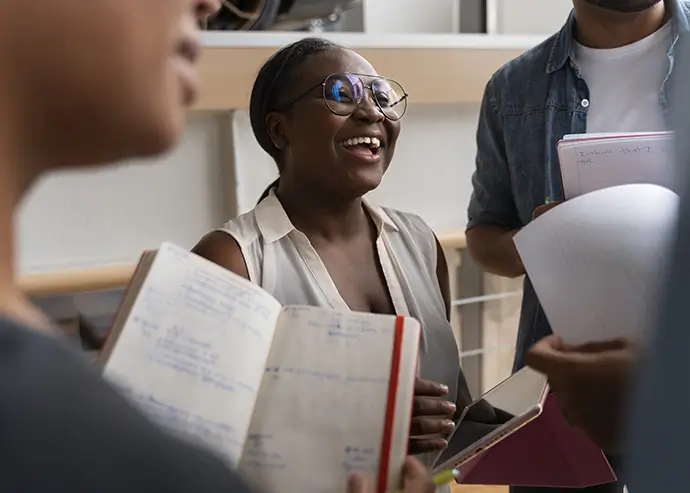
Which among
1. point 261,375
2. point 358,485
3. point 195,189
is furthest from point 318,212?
point 195,189

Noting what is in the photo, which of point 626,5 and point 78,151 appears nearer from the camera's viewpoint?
point 78,151

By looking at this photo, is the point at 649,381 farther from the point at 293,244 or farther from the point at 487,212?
the point at 487,212

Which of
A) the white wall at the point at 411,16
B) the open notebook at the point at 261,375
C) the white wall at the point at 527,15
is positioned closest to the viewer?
the open notebook at the point at 261,375

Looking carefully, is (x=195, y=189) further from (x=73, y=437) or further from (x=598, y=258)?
(x=73, y=437)

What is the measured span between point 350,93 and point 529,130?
335 millimetres

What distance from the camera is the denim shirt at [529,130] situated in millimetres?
1028

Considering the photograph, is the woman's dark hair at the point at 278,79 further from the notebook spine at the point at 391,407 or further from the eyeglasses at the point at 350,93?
the notebook spine at the point at 391,407

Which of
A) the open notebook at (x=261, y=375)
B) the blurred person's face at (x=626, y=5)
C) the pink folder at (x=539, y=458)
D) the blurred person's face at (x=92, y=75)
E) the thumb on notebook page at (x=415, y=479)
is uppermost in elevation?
the blurred person's face at (x=626, y=5)

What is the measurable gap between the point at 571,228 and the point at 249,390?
0.32 meters

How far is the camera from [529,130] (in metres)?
1.06

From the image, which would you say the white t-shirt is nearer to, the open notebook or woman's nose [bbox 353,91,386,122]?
woman's nose [bbox 353,91,386,122]

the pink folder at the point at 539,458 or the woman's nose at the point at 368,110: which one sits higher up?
the woman's nose at the point at 368,110

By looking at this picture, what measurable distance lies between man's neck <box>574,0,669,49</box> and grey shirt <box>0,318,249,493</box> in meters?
0.89

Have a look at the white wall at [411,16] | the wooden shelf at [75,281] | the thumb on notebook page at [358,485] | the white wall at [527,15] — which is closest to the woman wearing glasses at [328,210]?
the thumb on notebook page at [358,485]
